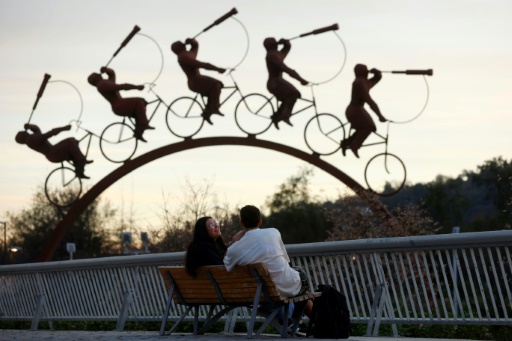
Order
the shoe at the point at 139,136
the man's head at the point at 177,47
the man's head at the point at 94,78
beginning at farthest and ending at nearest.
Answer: the shoe at the point at 139,136 → the man's head at the point at 94,78 → the man's head at the point at 177,47

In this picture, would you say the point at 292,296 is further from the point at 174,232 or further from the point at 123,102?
the point at 174,232

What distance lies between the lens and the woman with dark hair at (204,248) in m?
11.4

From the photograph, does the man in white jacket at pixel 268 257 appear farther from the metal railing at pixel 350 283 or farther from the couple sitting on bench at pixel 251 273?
the metal railing at pixel 350 283

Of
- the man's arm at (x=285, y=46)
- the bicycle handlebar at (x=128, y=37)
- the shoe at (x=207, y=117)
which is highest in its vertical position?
the bicycle handlebar at (x=128, y=37)

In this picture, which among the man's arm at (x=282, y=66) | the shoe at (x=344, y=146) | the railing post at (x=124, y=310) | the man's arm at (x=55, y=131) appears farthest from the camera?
the man's arm at (x=55, y=131)

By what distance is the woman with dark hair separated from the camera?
1135 cm

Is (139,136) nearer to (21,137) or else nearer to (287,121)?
(21,137)

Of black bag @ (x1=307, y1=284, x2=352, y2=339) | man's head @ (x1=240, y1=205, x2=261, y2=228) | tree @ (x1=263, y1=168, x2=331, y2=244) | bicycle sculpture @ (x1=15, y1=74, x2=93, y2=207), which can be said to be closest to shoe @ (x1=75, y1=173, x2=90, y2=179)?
bicycle sculpture @ (x1=15, y1=74, x2=93, y2=207)

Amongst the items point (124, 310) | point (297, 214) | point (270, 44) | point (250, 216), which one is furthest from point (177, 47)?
point (297, 214)

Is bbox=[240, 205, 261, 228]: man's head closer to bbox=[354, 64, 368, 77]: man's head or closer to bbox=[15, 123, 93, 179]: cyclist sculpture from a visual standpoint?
bbox=[354, 64, 368, 77]: man's head

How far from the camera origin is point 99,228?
6278 cm

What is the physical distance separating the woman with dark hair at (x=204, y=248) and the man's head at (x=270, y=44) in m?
13.7

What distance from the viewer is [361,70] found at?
24.2m

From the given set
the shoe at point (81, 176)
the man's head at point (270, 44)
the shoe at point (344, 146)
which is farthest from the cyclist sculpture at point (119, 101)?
the shoe at point (344, 146)
